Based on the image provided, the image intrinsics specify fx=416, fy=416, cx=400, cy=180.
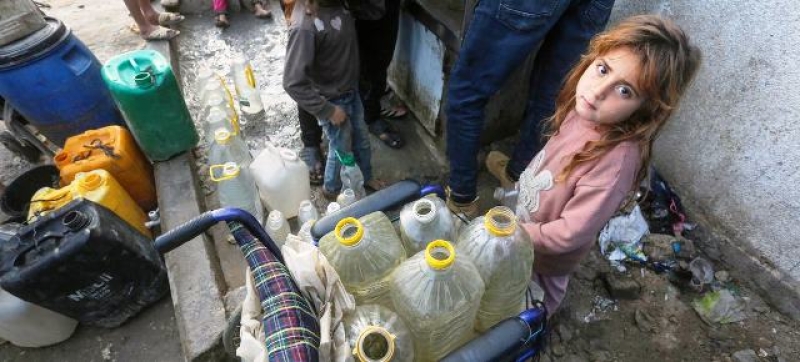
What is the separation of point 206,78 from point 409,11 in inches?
67.0

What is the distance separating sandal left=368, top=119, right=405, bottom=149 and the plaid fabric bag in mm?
2307

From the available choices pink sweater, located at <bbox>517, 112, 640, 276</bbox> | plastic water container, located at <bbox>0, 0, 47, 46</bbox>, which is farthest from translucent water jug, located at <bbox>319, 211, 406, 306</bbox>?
plastic water container, located at <bbox>0, 0, 47, 46</bbox>

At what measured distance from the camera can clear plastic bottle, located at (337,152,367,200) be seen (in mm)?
2621

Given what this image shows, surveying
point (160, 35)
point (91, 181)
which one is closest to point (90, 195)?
point (91, 181)

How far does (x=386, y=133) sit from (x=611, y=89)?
224cm

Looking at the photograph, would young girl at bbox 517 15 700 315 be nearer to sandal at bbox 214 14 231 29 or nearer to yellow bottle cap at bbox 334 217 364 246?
yellow bottle cap at bbox 334 217 364 246

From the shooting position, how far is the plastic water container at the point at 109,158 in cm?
271

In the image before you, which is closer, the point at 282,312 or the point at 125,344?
the point at 282,312

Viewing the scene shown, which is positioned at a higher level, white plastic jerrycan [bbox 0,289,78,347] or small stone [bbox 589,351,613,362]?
small stone [bbox 589,351,613,362]

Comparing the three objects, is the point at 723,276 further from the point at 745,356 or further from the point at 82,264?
the point at 82,264

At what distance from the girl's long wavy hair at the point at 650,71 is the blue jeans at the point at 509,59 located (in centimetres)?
50

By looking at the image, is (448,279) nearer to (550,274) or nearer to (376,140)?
(550,274)

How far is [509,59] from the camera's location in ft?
6.83

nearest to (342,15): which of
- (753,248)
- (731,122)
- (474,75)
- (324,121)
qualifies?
(324,121)
